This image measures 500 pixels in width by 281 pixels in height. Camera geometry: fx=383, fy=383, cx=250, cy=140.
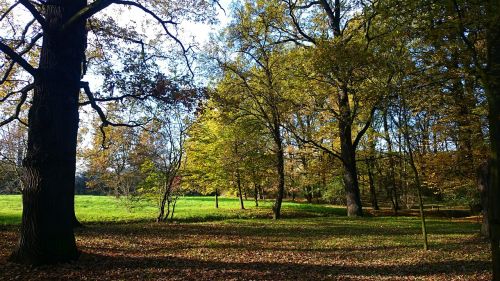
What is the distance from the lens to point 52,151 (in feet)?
23.7

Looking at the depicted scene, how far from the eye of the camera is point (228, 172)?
27.3m

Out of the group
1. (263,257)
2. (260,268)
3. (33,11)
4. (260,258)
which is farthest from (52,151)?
(263,257)

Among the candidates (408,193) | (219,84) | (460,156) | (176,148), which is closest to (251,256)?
(176,148)

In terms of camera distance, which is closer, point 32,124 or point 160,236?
point 32,124

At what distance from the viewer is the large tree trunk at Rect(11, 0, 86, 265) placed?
279 inches

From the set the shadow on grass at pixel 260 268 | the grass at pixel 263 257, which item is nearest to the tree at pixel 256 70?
the grass at pixel 263 257

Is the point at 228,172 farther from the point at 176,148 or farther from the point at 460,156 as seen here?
the point at 460,156

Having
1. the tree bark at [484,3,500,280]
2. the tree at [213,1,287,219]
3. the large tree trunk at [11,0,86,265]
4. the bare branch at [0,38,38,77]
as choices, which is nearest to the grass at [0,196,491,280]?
the large tree trunk at [11,0,86,265]

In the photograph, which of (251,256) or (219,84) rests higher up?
(219,84)

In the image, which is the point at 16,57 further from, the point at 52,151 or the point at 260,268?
the point at 260,268

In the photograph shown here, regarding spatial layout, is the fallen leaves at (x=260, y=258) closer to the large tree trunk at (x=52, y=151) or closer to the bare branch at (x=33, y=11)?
the large tree trunk at (x=52, y=151)

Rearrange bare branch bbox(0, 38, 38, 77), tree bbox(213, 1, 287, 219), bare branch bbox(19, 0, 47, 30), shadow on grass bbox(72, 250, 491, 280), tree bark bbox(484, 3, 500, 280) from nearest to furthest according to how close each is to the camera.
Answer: tree bark bbox(484, 3, 500, 280)
bare branch bbox(0, 38, 38, 77)
bare branch bbox(19, 0, 47, 30)
shadow on grass bbox(72, 250, 491, 280)
tree bbox(213, 1, 287, 219)

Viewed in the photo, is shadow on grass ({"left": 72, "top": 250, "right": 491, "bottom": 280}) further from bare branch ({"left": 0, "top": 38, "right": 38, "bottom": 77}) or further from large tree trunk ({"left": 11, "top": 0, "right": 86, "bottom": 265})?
bare branch ({"left": 0, "top": 38, "right": 38, "bottom": 77})

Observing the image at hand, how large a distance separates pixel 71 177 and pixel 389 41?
7.88 m
